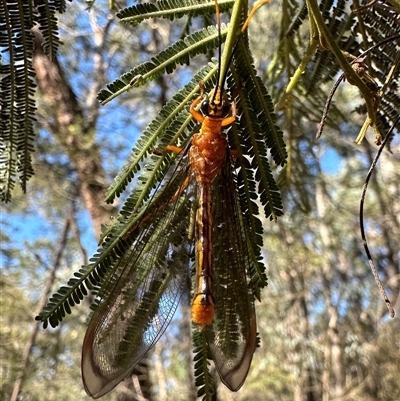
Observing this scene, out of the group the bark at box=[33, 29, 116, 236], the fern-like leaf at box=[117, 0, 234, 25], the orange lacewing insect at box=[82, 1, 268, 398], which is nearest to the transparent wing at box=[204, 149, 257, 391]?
the orange lacewing insect at box=[82, 1, 268, 398]

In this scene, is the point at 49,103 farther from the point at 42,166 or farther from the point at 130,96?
the point at 130,96

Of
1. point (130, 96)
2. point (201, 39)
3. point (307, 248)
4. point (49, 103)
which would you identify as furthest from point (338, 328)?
point (201, 39)

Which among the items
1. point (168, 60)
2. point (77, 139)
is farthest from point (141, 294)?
point (77, 139)

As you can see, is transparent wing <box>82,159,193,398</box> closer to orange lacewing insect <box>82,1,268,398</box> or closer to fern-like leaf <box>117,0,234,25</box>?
orange lacewing insect <box>82,1,268,398</box>

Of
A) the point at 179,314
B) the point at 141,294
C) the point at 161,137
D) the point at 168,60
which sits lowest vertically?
the point at 179,314

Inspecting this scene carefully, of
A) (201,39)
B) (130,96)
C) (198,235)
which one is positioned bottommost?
(130,96)

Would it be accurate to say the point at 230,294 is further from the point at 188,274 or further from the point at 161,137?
the point at 161,137
